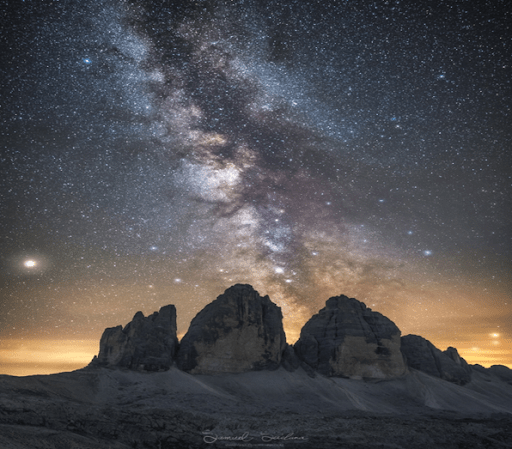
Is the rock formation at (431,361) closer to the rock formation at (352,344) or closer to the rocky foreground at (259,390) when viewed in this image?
the rocky foreground at (259,390)

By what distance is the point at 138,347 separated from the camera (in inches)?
2542

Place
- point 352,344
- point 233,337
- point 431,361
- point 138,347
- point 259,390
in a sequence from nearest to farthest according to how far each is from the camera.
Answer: point 259,390, point 138,347, point 233,337, point 352,344, point 431,361

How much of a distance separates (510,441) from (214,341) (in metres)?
49.9

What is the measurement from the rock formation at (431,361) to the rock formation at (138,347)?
62.8 m

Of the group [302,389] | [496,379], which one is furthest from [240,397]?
[496,379]

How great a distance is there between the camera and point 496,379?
96.0 meters

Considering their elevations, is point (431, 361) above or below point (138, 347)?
below

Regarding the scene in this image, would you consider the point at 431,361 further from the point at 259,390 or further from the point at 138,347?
the point at 138,347

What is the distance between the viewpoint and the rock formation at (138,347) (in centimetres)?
6256

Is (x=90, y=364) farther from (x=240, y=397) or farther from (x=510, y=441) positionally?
(x=510, y=441)

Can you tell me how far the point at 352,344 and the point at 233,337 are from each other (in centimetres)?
2918

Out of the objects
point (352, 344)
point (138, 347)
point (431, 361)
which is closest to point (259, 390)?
point (138, 347)

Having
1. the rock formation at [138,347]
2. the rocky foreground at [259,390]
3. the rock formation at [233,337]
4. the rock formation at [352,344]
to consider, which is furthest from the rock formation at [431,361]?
the rock formation at [138,347]

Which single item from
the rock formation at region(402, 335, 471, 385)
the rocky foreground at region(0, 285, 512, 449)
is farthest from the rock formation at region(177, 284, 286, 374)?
the rock formation at region(402, 335, 471, 385)
